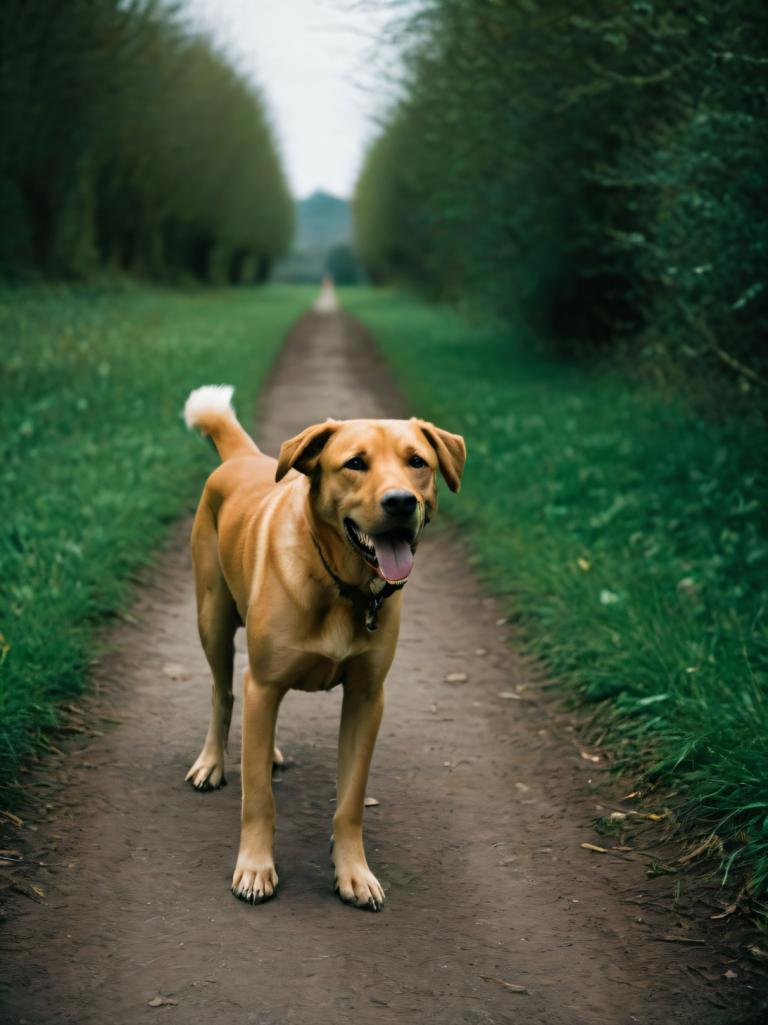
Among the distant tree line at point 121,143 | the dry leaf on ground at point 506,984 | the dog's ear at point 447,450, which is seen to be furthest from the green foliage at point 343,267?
the dry leaf on ground at point 506,984

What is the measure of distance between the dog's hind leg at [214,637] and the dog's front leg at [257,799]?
617mm

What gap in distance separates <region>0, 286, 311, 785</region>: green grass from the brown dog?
119cm

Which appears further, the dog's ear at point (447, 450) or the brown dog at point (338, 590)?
the dog's ear at point (447, 450)

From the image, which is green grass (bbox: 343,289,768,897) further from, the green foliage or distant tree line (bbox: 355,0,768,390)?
the green foliage

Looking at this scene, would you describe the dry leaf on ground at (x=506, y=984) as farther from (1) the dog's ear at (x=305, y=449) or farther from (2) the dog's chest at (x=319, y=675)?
(1) the dog's ear at (x=305, y=449)

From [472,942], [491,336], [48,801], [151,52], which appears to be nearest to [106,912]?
[48,801]

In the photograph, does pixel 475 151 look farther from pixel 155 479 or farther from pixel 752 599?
pixel 752 599

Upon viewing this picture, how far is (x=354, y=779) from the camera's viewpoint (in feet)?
11.0

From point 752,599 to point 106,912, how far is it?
375 cm

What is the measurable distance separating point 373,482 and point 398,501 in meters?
0.13

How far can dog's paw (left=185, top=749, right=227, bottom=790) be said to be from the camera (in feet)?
13.0

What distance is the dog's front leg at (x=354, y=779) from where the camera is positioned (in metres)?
3.32

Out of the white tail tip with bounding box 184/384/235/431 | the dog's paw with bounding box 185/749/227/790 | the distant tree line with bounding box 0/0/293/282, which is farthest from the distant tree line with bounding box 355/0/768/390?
the distant tree line with bounding box 0/0/293/282

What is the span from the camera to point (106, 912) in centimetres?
315
